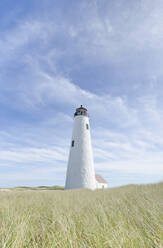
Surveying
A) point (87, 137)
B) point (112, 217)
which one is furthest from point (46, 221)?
point (87, 137)

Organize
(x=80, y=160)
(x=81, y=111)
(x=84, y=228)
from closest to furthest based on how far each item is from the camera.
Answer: (x=84, y=228) → (x=80, y=160) → (x=81, y=111)

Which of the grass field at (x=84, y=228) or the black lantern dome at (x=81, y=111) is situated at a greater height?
the black lantern dome at (x=81, y=111)

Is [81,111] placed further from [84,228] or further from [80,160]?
[84,228]

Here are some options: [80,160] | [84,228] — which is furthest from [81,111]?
[84,228]

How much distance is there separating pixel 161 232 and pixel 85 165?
1286 centimetres

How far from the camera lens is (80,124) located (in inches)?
640

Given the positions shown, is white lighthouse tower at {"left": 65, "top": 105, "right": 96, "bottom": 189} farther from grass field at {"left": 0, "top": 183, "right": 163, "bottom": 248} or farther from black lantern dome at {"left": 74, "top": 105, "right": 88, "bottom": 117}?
grass field at {"left": 0, "top": 183, "right": 163, "bottom": 248}

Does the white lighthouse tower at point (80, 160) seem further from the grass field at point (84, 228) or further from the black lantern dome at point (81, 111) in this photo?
the grass field at point (84, 228)

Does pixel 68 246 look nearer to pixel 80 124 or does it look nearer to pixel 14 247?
pixel 14 247

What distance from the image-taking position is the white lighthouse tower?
14195 mm

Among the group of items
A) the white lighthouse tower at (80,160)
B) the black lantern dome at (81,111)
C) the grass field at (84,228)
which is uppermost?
the black lantern dome at (81,111)

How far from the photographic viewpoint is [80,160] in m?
14.6

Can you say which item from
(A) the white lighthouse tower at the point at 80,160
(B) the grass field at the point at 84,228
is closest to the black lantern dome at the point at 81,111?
(A) the white lighthouse tower at the point at 80,160

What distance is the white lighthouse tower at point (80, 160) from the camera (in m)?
14.2
